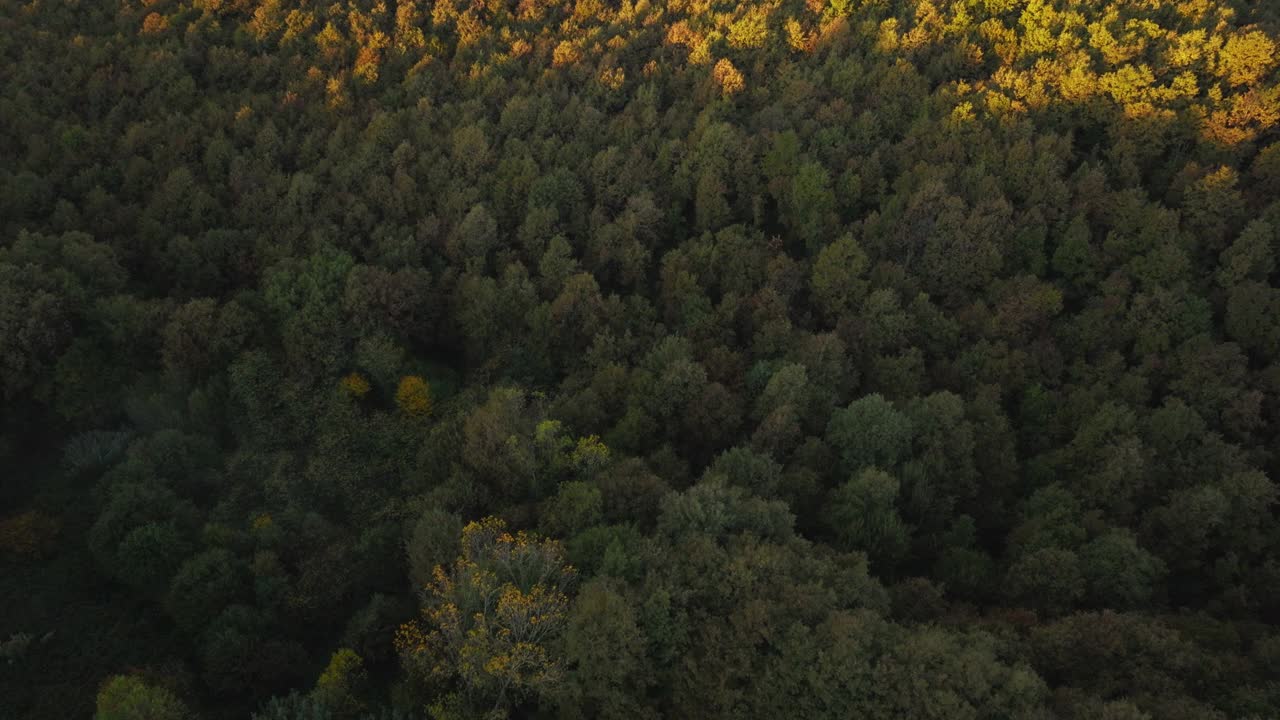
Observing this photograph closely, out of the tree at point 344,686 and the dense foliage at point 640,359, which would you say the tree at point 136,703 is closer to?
the dense foliage at point 640,359

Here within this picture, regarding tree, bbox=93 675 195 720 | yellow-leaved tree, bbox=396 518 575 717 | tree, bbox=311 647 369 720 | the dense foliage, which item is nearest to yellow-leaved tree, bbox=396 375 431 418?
the dense foliage

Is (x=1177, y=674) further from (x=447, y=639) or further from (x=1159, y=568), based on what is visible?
(x=447, y=639)

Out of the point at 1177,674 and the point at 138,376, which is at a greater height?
the point at 1177,674

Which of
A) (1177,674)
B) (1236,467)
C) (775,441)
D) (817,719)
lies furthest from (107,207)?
(1236,467)

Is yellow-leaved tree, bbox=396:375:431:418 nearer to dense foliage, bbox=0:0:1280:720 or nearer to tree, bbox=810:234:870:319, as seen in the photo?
dense foliage, bbox=0:0:1280:720

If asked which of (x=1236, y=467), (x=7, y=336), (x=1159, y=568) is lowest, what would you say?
(x=7, y=336)

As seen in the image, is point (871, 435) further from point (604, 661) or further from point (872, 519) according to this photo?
point (604, 661)
